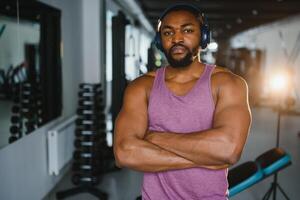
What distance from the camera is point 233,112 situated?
3.55ft

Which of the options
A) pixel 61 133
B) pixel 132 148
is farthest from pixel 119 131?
Result: pixel 61 133

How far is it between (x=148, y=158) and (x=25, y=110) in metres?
1.87

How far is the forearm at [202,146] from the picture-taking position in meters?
1.05

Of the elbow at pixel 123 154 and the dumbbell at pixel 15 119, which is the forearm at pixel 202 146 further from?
the dumbbell at pixel 15 119

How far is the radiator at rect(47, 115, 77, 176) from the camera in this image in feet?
10.5

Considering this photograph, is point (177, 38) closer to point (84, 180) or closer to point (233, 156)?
point (233, 156)

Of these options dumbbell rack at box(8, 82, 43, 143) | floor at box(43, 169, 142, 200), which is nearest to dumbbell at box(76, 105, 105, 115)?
dumbbell rack at box(8, 82, 43, 143)

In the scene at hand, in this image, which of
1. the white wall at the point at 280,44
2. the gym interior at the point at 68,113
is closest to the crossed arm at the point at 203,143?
the gym interior at the point at 68,113

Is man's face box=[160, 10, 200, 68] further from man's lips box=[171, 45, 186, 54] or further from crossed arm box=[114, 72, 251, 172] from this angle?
crossed arm box=[114, 72, 251, 172]

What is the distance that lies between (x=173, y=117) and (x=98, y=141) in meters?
2.73

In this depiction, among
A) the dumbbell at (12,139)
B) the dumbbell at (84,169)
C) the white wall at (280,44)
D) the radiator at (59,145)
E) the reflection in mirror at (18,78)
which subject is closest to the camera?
the reflection in mirror at (18,78)

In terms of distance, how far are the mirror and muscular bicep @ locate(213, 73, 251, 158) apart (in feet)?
5.49

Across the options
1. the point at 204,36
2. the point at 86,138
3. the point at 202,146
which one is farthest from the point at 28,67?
the point at 202,146

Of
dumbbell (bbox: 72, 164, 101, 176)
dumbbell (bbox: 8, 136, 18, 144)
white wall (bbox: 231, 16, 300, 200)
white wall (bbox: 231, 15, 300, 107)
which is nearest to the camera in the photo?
dumbbell (bbox: 8, 136, 18, 144)
